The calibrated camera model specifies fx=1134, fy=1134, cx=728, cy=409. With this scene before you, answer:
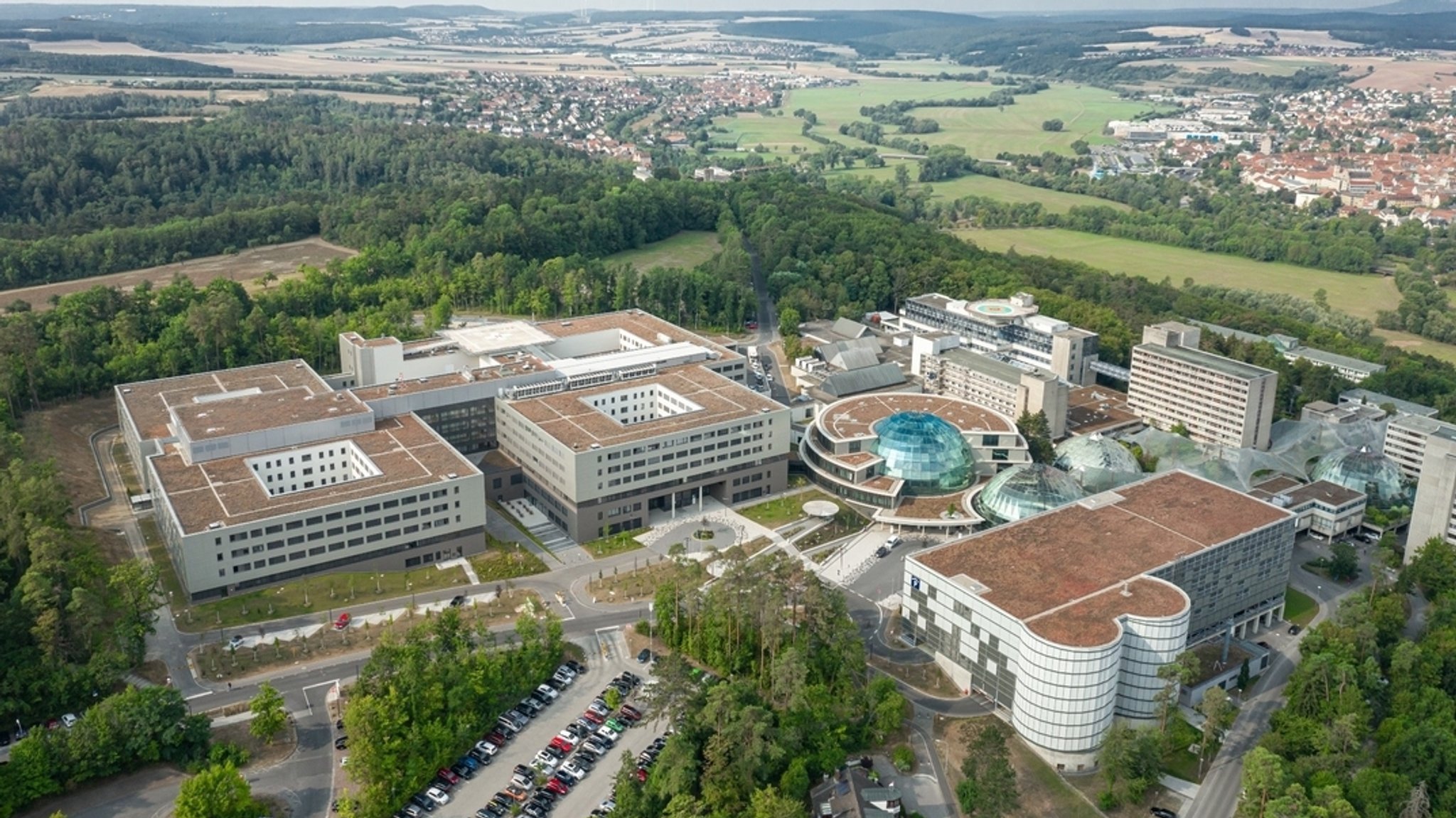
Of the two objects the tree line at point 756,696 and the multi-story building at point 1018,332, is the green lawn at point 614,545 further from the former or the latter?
the multi-story building at point 1018,332

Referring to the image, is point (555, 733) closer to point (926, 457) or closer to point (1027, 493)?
point (1027, 493)

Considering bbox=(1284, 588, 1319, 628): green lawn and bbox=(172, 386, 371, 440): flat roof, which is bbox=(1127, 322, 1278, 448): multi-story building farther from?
bbox=(172, 386, 371, 440): flat roof

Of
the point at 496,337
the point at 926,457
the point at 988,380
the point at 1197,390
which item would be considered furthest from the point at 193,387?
the point at 1197,390

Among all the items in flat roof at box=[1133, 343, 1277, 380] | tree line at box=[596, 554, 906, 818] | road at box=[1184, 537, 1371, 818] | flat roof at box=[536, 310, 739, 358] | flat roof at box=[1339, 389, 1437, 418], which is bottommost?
road at box=[1184, 537, 1371, 818]

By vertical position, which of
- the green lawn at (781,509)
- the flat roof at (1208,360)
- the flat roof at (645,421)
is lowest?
the green lawn at (781,509)

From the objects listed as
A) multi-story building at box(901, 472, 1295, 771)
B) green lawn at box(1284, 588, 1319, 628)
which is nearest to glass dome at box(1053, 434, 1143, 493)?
multi-story building at box(901, 472, 1295, 771)

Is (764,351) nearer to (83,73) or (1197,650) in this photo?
(1197,650)

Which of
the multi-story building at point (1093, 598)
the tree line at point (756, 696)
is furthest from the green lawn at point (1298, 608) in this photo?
the tree line at point (756, 696)
